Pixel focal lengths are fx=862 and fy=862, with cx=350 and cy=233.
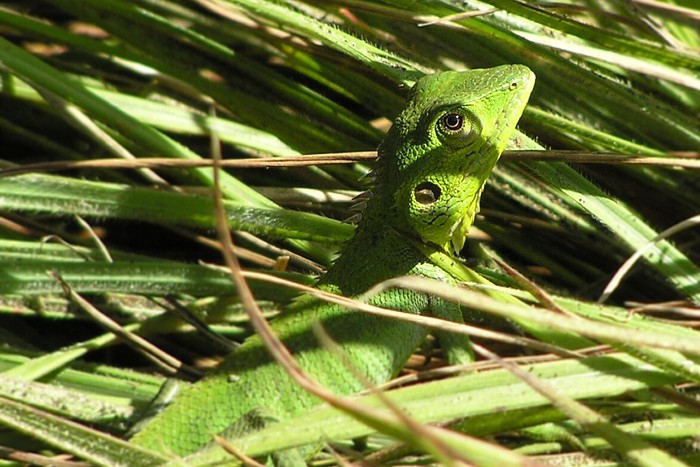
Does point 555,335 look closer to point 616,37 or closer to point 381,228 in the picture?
point 381,228

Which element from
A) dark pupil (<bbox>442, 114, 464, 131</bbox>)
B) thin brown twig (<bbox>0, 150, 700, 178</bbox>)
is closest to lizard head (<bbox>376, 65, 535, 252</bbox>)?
dark pupil (<bbox>442, 114, 464, 131</bbox>)

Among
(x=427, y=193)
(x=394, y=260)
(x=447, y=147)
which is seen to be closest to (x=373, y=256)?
(x=394, y=260)

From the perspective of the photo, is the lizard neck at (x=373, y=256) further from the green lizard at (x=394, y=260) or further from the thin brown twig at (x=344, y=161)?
the thin brown twig at (x=344, y=161)

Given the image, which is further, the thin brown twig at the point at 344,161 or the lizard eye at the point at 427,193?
the lizard eye at the point at 427,193

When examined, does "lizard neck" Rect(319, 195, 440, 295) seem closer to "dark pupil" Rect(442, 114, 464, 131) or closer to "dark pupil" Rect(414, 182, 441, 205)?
"dark pupil" Rect(414, 182, 441, 205)

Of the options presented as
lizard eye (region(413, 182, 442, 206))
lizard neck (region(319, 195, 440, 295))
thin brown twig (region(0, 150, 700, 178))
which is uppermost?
thin brown twig (region(0, 150, 700, 178))

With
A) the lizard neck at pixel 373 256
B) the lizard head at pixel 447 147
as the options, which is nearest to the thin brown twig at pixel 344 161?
the lizard head at pixel 447 147

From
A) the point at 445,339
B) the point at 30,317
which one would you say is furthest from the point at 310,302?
the point at 30,317

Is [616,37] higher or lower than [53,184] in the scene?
higher
